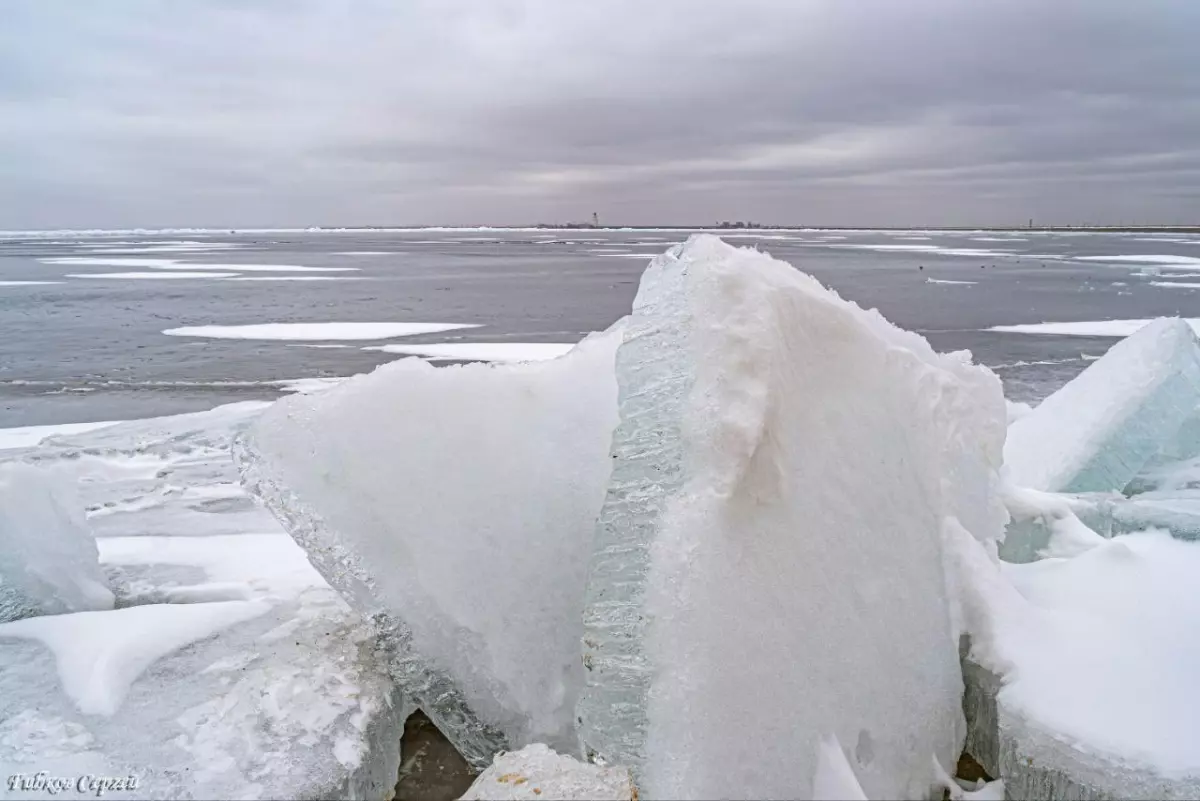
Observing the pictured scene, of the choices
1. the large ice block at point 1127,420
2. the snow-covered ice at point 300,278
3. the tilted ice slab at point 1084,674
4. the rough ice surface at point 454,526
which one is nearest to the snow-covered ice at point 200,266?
the snow-covered ice at point 300,278

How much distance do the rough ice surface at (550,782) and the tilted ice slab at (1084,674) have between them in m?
1.27

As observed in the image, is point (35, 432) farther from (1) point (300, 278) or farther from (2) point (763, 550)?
(1) point (300, 278)

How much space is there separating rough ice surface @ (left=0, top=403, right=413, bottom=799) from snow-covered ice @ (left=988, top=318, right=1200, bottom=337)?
1285 centimetres

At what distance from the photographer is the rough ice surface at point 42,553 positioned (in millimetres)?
3391

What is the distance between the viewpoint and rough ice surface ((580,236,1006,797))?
2.27 metres

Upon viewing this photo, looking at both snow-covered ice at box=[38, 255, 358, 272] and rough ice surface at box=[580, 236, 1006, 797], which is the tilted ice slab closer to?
rough ice surface at box=[580, 236, 1006, 797]

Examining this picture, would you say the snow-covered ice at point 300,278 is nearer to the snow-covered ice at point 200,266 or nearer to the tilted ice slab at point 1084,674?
the snow-covered ice at point 200,266

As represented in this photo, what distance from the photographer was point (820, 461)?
8.99 feet

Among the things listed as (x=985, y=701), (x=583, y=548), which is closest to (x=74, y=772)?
(x=583, y=548)

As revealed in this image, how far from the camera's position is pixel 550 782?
2145 millimetres

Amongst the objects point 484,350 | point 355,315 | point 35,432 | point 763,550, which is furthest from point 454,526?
point 355,315

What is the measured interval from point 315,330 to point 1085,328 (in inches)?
507

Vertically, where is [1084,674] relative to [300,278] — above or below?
above

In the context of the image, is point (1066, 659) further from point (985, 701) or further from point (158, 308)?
point (158, 308)
